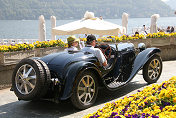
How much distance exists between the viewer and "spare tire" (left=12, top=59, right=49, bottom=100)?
6.06 metres

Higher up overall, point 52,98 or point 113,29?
point 113,29

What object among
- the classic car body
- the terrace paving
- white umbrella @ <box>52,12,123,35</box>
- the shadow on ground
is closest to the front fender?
the terrace paving

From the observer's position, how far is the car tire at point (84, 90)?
20.7 ft

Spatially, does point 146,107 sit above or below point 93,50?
below

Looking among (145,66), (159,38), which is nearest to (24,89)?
(145,66)

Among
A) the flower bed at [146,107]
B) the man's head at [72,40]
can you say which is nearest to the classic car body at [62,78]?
the man's head at [72,40]

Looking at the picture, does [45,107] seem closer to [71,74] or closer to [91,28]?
[71,74]

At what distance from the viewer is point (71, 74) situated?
20.5 ft

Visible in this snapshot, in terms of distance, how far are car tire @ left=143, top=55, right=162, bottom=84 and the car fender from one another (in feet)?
8.86

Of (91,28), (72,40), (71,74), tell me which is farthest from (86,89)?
(91,28)

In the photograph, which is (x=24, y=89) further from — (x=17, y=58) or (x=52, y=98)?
(x=17, y=58)

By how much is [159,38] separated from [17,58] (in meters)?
7.35

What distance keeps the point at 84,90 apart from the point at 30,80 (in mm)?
1210

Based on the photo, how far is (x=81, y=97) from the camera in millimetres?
6473
